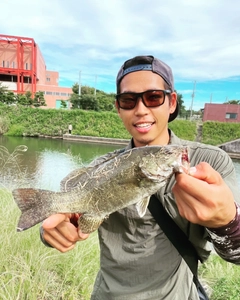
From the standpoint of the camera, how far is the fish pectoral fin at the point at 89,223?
4.84 ft

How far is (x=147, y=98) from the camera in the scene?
1765 millimetres

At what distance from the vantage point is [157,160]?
1296mm

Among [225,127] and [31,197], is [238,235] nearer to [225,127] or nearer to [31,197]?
[31,197]

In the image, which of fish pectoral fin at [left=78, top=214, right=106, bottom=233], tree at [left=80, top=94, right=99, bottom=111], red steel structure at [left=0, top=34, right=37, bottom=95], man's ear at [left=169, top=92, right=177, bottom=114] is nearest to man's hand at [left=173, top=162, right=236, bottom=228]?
fish pectoral fin at [left=78, top=214, right=106, bottom=233]

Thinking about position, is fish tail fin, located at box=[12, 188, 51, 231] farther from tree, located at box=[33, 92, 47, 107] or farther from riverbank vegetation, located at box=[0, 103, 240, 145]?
tree, located at box=[33, 92, 47, 107]

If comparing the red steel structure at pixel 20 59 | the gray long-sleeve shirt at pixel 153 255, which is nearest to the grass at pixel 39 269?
the gray long-sleeve shirt at pixel 153 255

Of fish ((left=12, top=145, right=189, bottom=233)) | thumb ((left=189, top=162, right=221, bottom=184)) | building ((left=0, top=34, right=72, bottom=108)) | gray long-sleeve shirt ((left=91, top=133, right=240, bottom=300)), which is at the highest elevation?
building ((left=0, top=34, right=72, bottom=108))

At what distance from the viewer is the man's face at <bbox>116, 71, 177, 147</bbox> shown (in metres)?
1.76

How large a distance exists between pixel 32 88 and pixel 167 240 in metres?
43.5

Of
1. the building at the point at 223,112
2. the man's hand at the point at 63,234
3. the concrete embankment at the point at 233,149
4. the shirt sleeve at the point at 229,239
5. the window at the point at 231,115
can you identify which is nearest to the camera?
the shirt sleeve at the point at 229,239

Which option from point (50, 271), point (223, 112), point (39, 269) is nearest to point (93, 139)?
point (223, 112)

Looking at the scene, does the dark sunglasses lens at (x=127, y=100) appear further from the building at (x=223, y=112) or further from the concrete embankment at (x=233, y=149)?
the building at (x=223, y=112)

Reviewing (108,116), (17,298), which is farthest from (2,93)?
(17,298)

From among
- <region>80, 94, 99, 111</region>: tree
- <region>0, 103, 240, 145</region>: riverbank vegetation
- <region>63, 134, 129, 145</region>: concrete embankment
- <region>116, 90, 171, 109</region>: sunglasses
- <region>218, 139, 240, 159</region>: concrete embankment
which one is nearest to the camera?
<region>116, 90, 171, 109</region>: sunglasses
